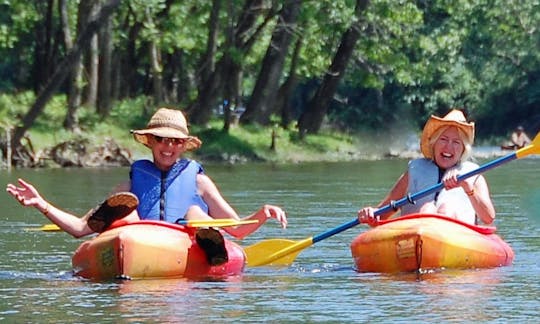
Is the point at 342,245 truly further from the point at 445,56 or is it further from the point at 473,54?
the point at 473,54

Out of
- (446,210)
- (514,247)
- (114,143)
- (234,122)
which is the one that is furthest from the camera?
(234,122)

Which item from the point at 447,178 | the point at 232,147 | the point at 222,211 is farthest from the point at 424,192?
the point at 232,147

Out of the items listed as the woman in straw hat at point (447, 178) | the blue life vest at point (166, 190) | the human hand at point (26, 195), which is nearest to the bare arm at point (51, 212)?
the human hand at point (26, 195)

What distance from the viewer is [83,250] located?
37.7ft

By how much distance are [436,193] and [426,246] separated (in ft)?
2.96

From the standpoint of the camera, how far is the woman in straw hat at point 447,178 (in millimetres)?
12023

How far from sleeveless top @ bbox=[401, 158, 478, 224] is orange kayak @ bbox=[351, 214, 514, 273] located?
32 cm

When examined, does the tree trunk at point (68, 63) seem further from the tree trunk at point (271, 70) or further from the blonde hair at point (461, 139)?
the blonde hair at point (461, 139)

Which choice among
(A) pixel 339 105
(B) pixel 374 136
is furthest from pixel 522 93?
(B) pixel 374 136

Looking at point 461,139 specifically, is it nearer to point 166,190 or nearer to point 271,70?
point 166,190

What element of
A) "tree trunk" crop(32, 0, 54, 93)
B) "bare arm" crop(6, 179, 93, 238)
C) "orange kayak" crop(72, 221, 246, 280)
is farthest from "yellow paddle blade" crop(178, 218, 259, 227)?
"tree trunk" crop(32, 0, 54, 93)

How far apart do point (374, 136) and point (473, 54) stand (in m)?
12.9

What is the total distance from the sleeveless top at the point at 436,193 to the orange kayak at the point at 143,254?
1817mm

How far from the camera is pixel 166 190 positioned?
38.5 ft
